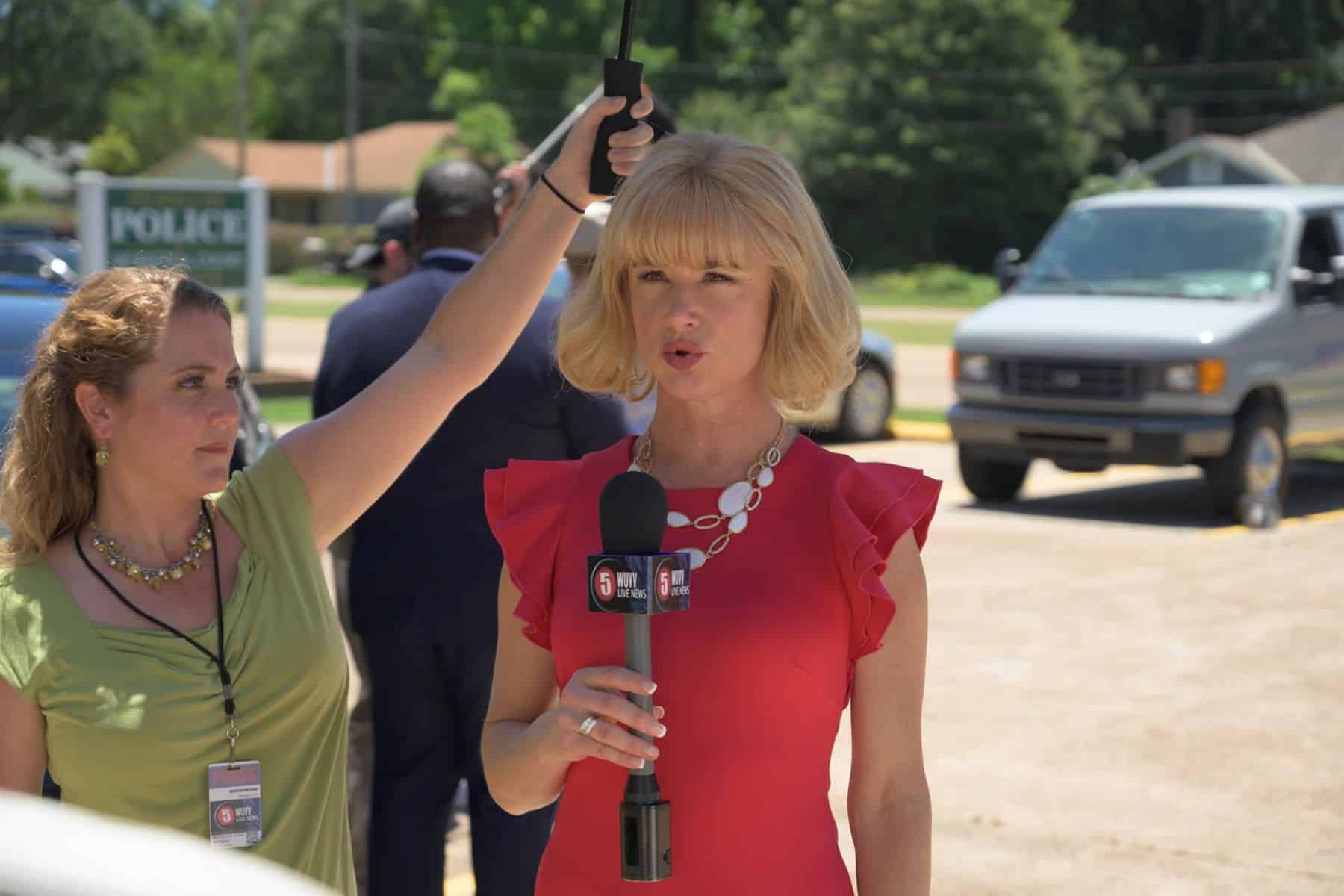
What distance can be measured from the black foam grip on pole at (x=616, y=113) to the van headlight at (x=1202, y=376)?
9786mm

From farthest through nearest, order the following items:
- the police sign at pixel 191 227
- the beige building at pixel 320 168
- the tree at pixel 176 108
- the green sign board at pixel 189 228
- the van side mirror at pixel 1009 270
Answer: the tree at pixel 176 108 → the beige building at pixel 320 168 → the green sign board at pixel 189 228 → the police sign at pixel 191 227 → the van side mirror at pixel 1009 270

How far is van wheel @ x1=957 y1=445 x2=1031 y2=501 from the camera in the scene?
13.5m

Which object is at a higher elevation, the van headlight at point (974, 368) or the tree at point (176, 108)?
the van headlight at point (974, 368)

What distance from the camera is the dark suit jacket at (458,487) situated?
4.48 metres

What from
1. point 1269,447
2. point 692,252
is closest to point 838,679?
point 692,252

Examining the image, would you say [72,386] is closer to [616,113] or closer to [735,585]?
[616,113]

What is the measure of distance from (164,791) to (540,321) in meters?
2.13

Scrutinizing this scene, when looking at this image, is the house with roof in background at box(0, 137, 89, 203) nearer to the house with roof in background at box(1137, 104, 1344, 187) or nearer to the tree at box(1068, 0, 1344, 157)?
the tree at box(1068, 0, 1344, 157)

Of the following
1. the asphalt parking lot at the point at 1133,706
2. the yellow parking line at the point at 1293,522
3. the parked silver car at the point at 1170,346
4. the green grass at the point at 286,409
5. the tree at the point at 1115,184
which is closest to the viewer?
the asphalt parking lot at the point at 1133,706

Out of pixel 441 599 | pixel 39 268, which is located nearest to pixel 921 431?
pixel 441 599

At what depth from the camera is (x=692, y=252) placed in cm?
257

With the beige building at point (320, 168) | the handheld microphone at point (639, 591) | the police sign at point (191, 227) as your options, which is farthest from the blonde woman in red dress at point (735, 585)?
the beige building at point (320, 168)

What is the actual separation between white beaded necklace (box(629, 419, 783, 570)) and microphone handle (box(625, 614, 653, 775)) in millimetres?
286

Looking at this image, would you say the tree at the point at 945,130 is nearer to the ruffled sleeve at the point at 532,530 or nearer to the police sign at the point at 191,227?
the police sign at the point at 191,227
